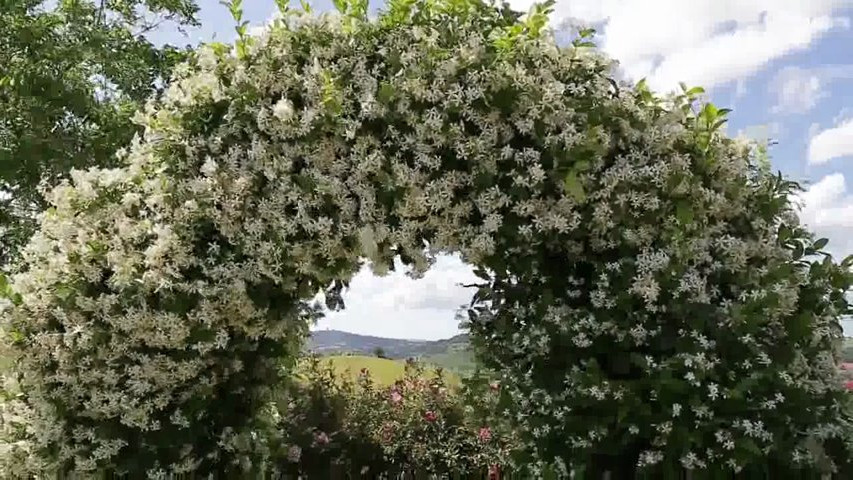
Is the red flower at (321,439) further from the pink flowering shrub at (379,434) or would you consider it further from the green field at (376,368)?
the green field at (376,368)

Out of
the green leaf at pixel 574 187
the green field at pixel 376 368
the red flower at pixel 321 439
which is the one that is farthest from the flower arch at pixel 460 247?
the green field at pixel 376 368

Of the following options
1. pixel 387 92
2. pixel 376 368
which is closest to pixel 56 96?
pixel 376 368

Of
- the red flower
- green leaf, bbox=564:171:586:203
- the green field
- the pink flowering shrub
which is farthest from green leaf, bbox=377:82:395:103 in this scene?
the green field

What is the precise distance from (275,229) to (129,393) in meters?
1.08

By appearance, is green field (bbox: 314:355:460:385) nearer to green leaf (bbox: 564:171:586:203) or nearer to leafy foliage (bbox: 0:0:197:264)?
leafy foliage (bbox: 0:0:197:264)

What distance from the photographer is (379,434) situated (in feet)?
25.0

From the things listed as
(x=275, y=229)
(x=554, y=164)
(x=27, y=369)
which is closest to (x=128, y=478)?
(x=27, y=369)

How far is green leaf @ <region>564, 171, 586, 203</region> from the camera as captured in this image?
3.70 m

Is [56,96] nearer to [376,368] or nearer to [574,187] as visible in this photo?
[376,368]

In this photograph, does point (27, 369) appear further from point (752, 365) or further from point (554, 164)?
point (752, 365)

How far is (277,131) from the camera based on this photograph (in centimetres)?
402

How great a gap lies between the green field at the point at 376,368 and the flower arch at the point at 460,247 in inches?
164

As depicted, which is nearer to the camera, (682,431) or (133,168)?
(682,431)

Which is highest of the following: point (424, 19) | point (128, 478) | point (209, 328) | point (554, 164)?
point (424, 19)
